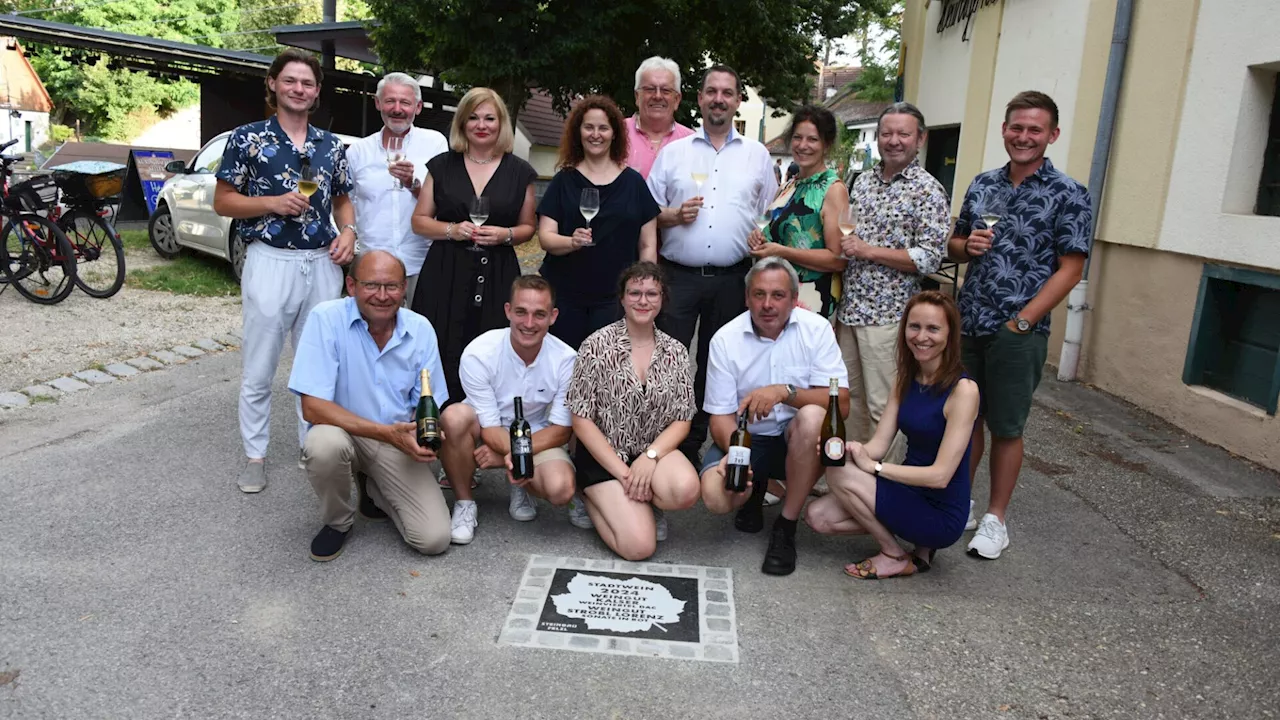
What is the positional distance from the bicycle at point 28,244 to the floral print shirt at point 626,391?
671 cm

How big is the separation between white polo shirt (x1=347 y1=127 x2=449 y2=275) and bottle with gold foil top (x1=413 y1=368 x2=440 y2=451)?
111cm

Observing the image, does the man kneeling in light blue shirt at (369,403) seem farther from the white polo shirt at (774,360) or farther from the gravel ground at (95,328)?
the gravel ground at (95,328)

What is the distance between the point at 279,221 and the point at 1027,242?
3614 millimetres

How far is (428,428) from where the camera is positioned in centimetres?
393

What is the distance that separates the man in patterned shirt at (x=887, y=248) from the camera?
4.38m

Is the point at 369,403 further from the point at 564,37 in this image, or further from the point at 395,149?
the point at 564,37

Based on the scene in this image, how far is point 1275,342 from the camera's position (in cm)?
591

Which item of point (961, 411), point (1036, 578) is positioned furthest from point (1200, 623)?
point (961, 411)

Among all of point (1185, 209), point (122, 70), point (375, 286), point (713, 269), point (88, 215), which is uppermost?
point (122, 70)

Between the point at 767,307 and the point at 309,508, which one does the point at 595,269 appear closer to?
the point at 767,307

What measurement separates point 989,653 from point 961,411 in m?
0.96

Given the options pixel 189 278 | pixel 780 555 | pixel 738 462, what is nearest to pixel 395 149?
pixel 738 462

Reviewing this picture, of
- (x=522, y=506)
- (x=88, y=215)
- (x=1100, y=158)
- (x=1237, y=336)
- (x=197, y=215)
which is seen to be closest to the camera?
(x=522, y=506)

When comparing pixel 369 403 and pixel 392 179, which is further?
pixel 392 179
